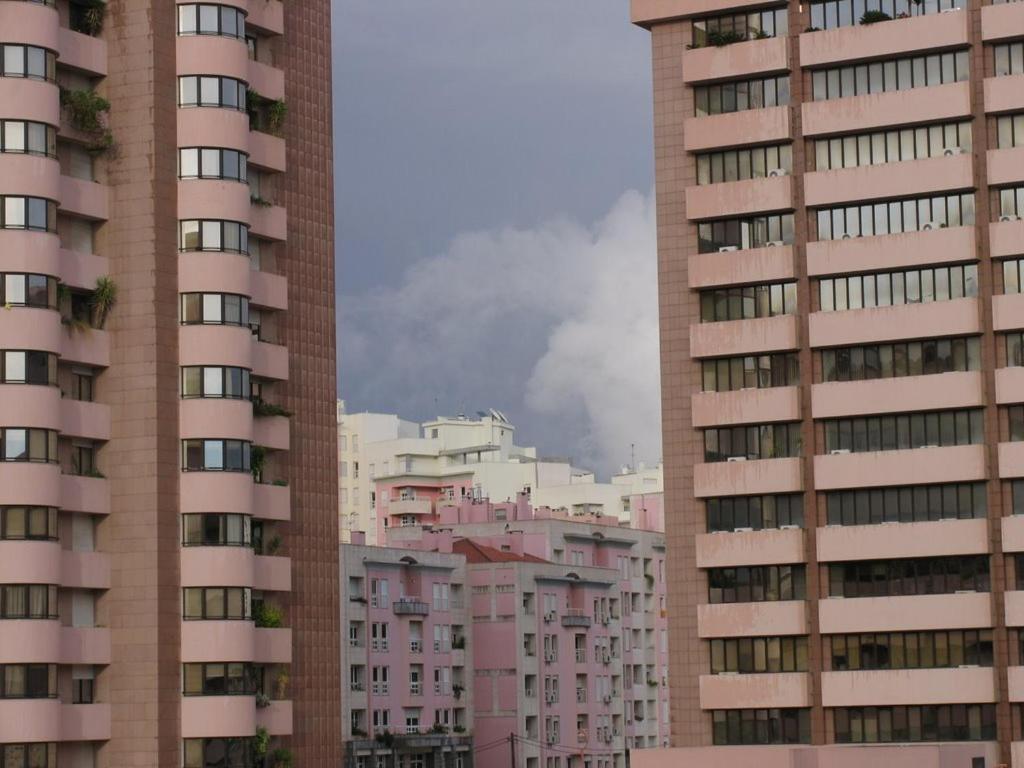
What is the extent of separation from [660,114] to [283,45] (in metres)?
18.0

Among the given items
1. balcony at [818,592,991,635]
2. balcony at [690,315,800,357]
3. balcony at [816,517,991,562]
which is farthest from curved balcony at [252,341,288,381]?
balcony at [818,592,991,635]

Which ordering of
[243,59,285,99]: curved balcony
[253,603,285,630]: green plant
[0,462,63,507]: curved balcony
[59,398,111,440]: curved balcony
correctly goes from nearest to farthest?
[0,462,63,507]: curved balcony → [59,398,111,440]: curved balcony → [253,603,285,630]: green plant → [243,59,285,99]: curved balcony

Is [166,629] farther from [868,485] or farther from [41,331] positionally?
[868,485]

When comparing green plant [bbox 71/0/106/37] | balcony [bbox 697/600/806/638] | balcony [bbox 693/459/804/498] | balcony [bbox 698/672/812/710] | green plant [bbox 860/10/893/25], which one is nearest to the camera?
green plant [bbox 71/0/106/37]

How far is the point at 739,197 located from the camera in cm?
10425

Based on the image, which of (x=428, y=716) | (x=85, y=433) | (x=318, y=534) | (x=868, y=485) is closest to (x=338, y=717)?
(x=318, y=534)

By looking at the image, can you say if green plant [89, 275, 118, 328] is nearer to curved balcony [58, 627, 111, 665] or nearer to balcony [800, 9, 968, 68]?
curved balcony [58, 627, 111, 665]

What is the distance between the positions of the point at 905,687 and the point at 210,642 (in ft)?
97.3

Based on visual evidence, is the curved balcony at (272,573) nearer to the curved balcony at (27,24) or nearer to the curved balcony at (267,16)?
the curved balcony at (27,24)

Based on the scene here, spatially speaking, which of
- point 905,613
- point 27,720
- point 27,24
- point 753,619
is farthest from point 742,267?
point 27,720

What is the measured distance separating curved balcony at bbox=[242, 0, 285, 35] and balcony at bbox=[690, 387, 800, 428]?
79.7ft

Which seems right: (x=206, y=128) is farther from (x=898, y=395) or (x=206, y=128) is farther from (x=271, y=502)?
(x=898, y=395)

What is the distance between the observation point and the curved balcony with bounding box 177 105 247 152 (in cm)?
9281

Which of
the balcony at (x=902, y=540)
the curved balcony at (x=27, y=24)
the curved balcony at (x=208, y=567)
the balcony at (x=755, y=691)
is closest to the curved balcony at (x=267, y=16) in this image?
the curved balcony at (x=27, y=24)
